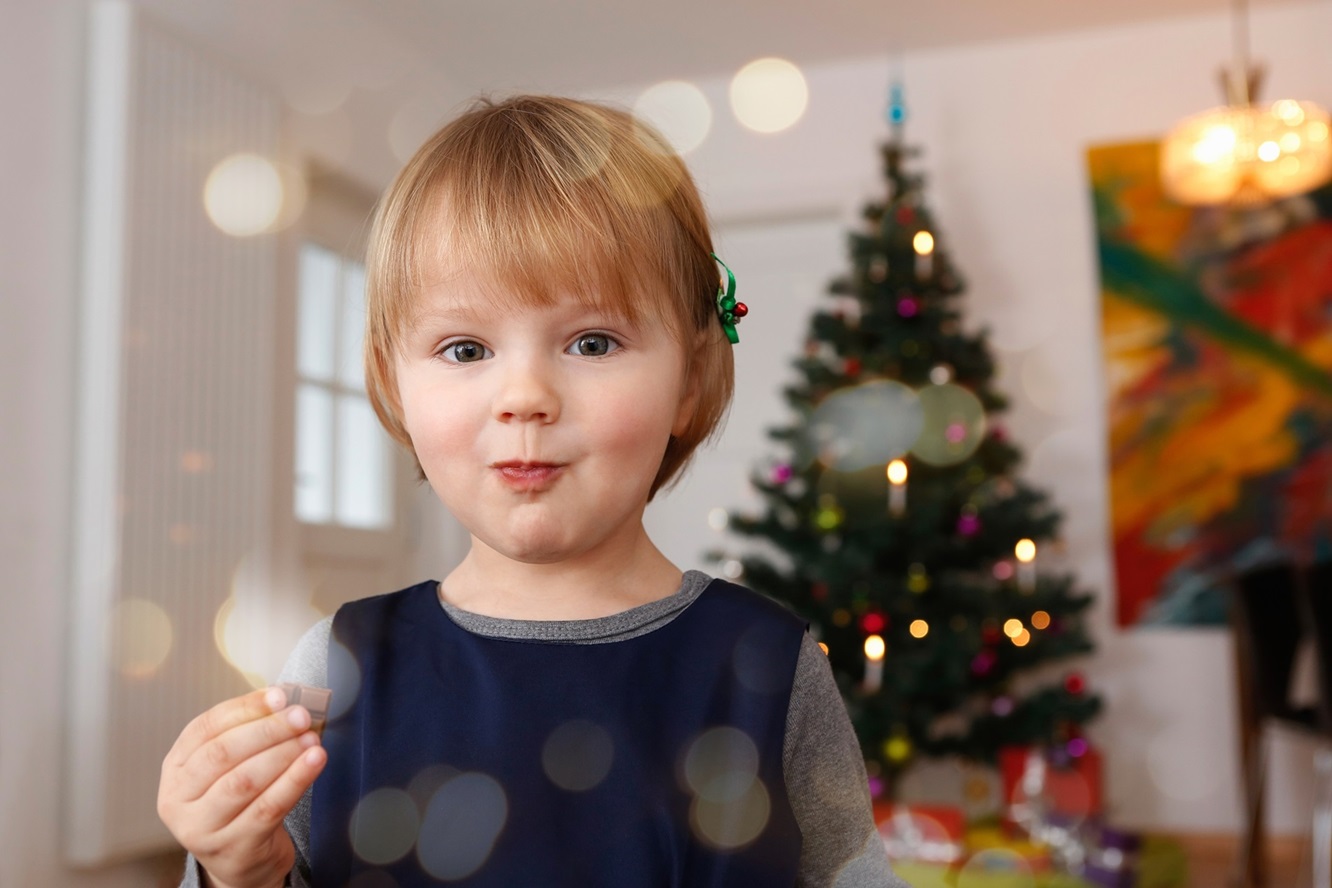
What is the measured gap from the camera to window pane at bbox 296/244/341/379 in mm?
3525

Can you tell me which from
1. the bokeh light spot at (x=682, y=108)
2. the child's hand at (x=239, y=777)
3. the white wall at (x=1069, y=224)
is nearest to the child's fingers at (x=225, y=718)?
the child's hand at (x=239, y=777)

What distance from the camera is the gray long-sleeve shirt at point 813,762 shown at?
0.72 m

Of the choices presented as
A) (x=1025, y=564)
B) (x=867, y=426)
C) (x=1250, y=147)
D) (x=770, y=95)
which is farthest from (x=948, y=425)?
(x=770, y=95)

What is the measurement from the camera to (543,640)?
2.29 feet

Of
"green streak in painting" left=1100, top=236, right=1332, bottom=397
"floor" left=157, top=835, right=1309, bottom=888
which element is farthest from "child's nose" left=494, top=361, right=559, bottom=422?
"green streak in painting" left=1100, top=236, right=1332, bottom=397

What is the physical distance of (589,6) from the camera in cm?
377

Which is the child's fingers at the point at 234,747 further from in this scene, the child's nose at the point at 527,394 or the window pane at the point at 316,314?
the window pane at the point at 316,314

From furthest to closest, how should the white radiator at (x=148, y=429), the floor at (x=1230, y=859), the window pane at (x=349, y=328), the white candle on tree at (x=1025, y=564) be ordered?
1. the window pane at (x=349, y=328)
2. the floor at (x=1230, y=859)
3. the white candle on tree at (x=1025, y=564)
4. the white radiator at (x=148, y=429)

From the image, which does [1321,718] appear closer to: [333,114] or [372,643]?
[372,643]

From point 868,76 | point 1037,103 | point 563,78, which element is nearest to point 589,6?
point 563,78

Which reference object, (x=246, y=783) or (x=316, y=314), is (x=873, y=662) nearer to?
(x=316, y=314)

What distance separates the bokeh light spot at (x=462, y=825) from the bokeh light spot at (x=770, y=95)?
404cm

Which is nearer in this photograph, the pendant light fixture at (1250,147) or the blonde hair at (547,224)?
the blonde hair at (547,224)

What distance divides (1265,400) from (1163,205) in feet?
2.38
